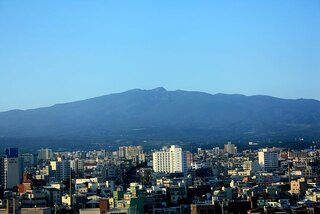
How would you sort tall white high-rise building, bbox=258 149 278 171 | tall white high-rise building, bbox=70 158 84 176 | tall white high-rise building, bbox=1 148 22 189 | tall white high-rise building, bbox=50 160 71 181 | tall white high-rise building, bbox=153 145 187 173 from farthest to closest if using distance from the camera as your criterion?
tall white high-rise building, bbox=258 149 278 171
tall white high-rise building, bbox=153 145 187 173
tall white high-rise building, bbox=70 158 84 176
tall white high-rise building, bbox=50 160 71 181
tall white high-rise building, bbox=1 148 22 189

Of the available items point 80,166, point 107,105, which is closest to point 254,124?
Result: point 107,105

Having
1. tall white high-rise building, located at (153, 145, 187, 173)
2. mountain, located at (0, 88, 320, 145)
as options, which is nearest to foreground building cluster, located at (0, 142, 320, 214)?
tall white high-rise building, located at (153, 145, 187, 173)

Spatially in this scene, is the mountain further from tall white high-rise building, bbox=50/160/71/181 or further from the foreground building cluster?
tall white high-rise building, bbox=50/160/71/181

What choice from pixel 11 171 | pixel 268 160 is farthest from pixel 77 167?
pixel 268 160

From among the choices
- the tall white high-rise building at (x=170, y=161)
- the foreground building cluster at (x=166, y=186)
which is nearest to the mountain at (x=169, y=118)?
the foreground building cluster at (x=166, y=186)

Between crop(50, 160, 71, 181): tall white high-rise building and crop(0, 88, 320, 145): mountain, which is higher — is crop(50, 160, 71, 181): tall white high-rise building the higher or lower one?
the lower one

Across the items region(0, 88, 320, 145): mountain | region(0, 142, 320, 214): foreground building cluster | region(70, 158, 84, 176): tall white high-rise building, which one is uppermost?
region(0, 88, 320, 145): mountain
